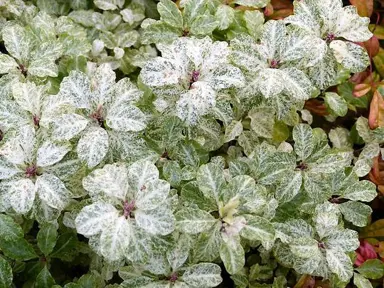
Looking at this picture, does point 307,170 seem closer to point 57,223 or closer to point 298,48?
point 298,48

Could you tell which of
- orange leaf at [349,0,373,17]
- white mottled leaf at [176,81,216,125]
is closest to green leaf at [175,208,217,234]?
white mottled leaf at [176,81,216,125]

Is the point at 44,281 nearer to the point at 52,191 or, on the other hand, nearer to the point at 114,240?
the point at 52,191

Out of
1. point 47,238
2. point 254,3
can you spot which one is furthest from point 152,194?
point 254,3

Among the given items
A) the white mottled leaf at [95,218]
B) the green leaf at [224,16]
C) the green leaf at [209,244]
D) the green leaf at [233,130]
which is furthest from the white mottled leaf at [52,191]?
the green leaf at [224,16]

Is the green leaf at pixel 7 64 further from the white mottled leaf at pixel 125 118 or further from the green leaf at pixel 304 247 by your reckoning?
the green leaf at pixel 304 247

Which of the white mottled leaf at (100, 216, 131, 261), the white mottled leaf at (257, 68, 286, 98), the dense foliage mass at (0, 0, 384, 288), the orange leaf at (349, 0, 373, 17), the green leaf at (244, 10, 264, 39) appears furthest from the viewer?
the orange leaf at (349, 0, 373, 17)

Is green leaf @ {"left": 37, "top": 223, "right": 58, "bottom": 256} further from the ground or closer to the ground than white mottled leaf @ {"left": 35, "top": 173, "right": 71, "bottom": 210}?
closer to the ground

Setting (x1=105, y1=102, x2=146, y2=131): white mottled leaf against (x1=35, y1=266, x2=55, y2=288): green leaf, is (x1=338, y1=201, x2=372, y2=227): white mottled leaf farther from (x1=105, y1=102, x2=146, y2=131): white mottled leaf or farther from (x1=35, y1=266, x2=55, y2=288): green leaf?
(x1=35, y1=266, x2=55, y2=288): green leaf

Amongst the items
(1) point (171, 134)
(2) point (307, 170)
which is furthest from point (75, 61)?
(2) point (307, 170)
